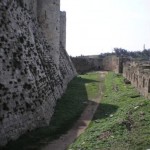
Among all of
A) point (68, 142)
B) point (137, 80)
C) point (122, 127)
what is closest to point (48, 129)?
point (68, 142)

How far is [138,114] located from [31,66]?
21.9 ft

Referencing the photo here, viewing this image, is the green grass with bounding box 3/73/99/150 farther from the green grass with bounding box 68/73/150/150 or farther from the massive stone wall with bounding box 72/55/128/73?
the massive stone wall with bounding box 72/55/128/73

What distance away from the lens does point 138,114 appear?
69.2ft

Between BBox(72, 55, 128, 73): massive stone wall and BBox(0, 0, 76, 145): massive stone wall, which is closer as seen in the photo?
BBox(0, 0, 76, 145): massive stone wall

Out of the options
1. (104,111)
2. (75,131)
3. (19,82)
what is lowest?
(75,131)

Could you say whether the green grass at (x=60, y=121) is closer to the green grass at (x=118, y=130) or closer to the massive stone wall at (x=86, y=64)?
the green grass at (x=118, y=130)

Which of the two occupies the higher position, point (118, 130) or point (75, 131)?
point (118, 130)

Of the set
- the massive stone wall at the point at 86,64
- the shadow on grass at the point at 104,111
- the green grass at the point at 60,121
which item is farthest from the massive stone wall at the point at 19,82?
the massive stone wall at the point at 86,64

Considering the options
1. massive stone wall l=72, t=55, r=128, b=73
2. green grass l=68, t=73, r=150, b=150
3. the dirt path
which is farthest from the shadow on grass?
massive stone wall l=72, t=55, r=128, b=73

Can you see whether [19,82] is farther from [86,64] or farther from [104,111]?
[86,64]

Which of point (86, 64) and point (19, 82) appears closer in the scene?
point (19, 82)

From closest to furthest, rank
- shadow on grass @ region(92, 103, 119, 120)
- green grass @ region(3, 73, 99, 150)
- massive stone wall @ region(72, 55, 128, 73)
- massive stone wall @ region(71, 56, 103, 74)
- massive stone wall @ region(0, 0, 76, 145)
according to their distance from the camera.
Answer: green grass @ region(3, 73, 99, 150) < massive stone wall @ region(0, 0, 76, 145) < shadow on grass @ region(92, 103, 119, 120) < massive stone wall @ region(72, 55, 128, 73) < massive stone wall @ region(71, 56, 103, 74)

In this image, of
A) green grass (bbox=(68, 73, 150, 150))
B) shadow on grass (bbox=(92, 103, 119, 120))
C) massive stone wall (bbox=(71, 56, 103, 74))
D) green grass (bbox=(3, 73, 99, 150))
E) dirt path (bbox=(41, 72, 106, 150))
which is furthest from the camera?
massive stone wall (bbox=(71, 56, 103, 74))

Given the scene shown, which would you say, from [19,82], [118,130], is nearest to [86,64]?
[19,82]
